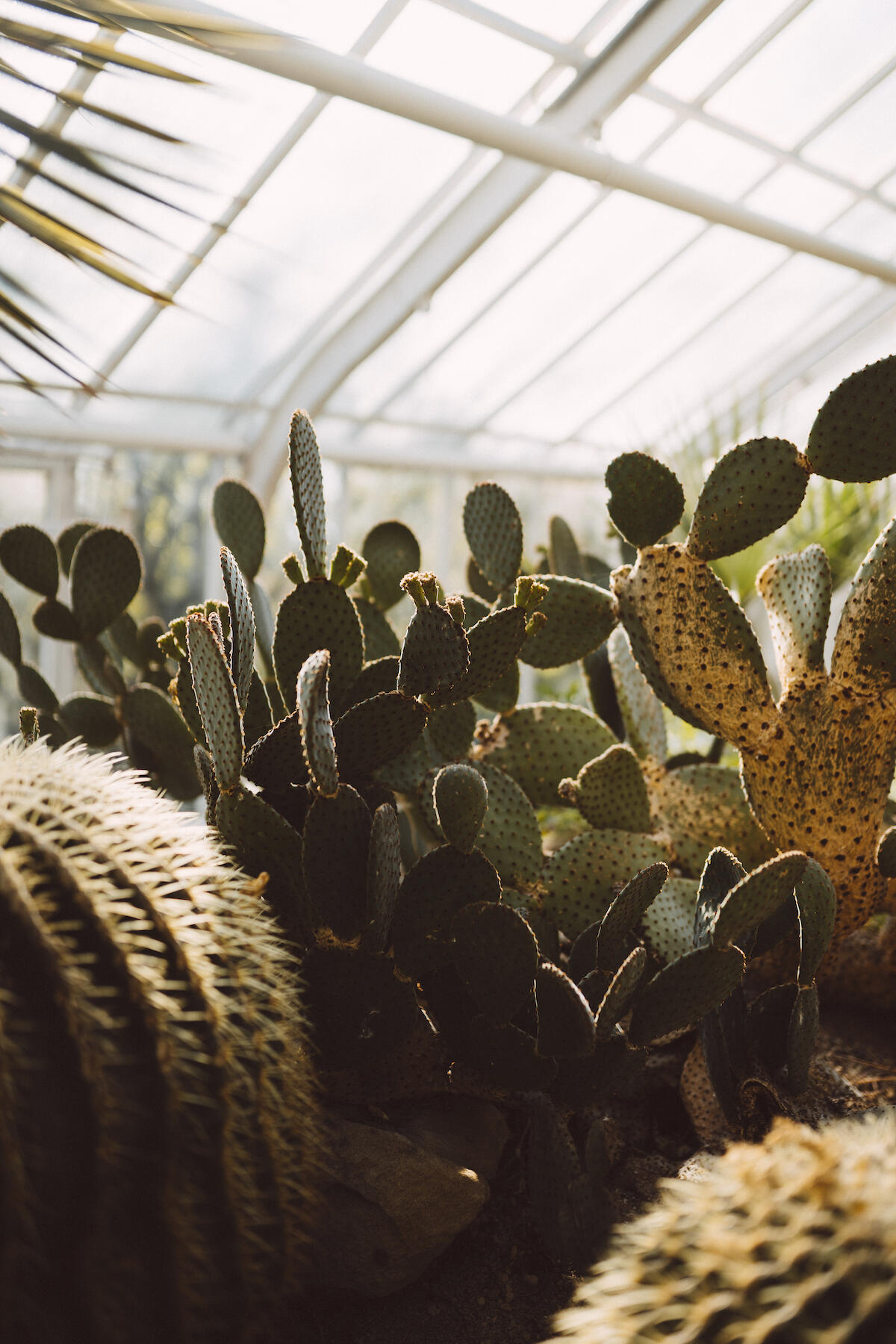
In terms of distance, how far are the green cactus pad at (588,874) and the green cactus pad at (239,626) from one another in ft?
1.66

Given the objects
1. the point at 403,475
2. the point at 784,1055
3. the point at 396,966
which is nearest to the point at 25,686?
the point at 396,966

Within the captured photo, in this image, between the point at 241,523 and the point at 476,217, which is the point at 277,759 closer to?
the point at 241,523

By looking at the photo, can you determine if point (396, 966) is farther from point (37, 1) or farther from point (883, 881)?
point (37, 1)

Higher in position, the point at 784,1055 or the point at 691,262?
the point at 691,262

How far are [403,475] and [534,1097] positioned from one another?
244 inches

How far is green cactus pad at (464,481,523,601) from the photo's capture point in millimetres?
1479

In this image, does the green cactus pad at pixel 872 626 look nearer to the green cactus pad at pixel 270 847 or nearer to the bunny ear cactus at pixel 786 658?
the bunny ear cactus at pixel 786 658

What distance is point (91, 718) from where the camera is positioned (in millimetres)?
1678

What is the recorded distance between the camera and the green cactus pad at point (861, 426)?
123 centimetres

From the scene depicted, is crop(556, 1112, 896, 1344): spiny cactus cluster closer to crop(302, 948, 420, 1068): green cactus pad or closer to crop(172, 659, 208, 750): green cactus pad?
crop(302, 948, 420, 1068): green cactus pad

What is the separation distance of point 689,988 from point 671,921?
25cm

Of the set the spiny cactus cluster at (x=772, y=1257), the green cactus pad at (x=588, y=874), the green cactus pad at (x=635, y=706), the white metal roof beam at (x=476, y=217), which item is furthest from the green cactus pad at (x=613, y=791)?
the white metal roof beam at (x=476, y=217)

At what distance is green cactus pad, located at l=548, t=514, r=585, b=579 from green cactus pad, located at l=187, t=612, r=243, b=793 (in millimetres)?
978

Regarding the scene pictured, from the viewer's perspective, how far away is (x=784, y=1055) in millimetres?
1208
